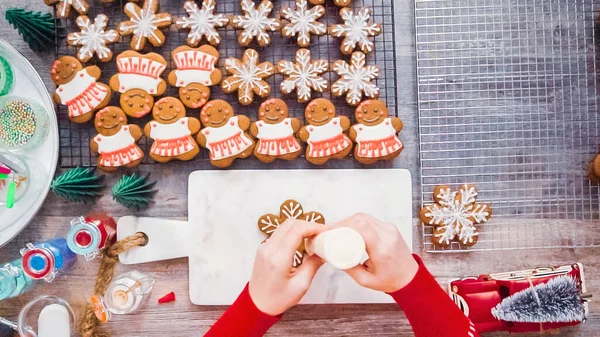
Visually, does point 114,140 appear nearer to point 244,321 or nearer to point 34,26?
point 34,26

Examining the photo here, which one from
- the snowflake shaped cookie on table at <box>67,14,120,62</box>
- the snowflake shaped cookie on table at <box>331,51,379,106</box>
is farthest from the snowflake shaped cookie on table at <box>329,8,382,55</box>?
the snowflake shaped cookie on table at <box>67,14,120,62</box>

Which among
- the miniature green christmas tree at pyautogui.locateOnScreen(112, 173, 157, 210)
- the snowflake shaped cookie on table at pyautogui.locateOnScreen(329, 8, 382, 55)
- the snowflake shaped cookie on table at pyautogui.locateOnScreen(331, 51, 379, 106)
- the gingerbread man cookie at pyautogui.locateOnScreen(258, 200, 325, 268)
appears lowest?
the gingerbread man cookie at pyautogui.locateOnScreen(258, 200, 325, 268)

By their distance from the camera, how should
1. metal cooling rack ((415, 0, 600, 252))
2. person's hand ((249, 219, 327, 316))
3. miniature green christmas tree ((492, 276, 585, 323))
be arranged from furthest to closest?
metal cooling rack ((415, 0, 600, 252)), miniature green christmas tree ((492, 276, 585, 323)), person's hand ((249, 219, 327, 316))

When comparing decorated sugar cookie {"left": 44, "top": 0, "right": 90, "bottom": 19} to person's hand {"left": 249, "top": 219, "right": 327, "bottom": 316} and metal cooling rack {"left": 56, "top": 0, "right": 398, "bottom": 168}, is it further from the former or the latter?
person's hand {"left": 249, "top": 219, "right": 327, "bottom": 316}

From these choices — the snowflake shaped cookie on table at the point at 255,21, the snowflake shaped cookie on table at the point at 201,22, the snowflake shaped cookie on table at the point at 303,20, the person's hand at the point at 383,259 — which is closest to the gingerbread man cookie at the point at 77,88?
the snowflake shaped cookie on table at the point at 201,22

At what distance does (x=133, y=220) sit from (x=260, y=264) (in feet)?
1.71

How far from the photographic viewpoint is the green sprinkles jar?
1466mm

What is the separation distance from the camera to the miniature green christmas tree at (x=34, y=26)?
145 cm

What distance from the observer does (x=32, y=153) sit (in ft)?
4.92

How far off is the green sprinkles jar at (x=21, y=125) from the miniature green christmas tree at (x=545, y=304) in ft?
4.33

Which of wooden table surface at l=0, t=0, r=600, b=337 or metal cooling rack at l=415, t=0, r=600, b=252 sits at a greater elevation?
metal cooling rack at l=415, t=0, r=600, b=252

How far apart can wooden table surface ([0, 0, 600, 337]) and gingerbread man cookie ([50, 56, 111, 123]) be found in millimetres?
103

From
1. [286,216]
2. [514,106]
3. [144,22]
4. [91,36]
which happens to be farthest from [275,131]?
[514,106]

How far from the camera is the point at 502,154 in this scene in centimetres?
152
